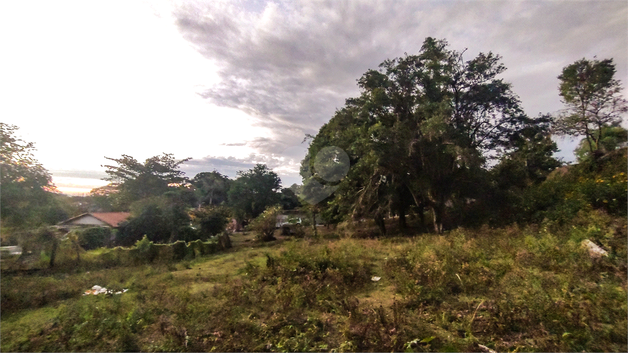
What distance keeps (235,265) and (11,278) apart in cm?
622

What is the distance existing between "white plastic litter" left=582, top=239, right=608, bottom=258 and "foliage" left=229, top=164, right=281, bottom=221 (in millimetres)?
25531

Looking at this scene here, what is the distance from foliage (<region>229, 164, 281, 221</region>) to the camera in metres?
30.0

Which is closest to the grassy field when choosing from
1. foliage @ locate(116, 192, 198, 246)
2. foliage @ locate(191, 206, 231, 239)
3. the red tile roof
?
foliage @ locate(116, 192, 198, 246)

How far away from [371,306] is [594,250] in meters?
5.11

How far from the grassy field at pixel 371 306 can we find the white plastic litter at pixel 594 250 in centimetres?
17

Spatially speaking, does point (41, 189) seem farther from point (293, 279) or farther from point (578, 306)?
point (578, 306)

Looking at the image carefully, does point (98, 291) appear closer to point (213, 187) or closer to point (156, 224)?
point (156, 224)

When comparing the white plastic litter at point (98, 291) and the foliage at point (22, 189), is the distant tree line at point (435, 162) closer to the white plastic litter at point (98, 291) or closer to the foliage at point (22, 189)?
the foliage at point (22, 189)

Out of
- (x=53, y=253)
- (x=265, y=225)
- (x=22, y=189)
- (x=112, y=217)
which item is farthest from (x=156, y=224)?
(x=22, y=189)

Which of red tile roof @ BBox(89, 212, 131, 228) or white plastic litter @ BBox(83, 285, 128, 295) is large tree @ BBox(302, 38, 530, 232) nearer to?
white plastic litter @ BBox(83, 285, 128, 295)

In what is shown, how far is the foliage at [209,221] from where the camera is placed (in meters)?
17.7

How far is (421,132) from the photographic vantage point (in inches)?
466

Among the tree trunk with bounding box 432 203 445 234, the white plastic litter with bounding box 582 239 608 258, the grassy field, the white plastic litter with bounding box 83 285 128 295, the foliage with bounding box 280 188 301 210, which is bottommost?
the white plastic litter with bounding box 83 285 128 295

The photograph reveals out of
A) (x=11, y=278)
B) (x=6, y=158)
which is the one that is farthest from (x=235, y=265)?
(x=6, y=158)
